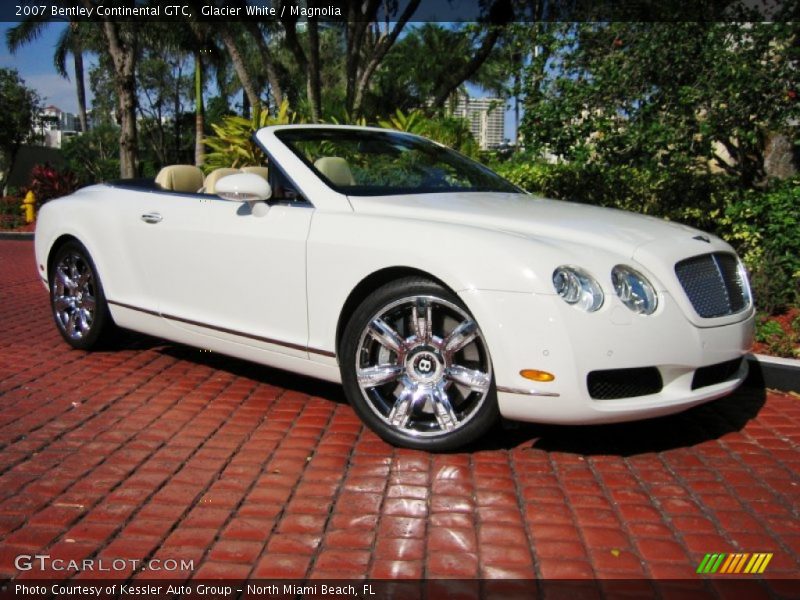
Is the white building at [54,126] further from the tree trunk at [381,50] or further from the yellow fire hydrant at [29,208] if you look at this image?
the tree trunk at [381,50]

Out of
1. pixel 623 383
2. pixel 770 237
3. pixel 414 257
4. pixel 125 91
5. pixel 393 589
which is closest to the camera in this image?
pixel 393 589

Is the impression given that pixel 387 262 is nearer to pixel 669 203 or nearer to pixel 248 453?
pixel 248 453

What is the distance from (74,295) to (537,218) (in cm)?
340


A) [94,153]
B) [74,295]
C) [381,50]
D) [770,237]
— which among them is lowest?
[94,153]

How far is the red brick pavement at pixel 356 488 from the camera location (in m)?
2.89

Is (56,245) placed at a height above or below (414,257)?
below

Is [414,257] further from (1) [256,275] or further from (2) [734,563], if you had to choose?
(2) [734,563]

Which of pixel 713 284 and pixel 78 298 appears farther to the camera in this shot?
pixel 78 298

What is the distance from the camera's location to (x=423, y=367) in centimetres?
383

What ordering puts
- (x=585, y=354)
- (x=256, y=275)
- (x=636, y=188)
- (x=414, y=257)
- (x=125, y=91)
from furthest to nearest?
(x=125, y=91)
(x=636, y=188)
(x=256, y=275)
(x=414, y=257)
(x=585, y=354)

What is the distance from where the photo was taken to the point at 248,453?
3865 mm

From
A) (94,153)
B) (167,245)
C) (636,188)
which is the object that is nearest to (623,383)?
(167,245)

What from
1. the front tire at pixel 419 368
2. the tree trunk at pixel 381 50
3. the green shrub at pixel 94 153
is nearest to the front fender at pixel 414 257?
the front tire at pixel 419 368

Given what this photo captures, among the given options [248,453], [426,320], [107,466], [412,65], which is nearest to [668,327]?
[426,320]
